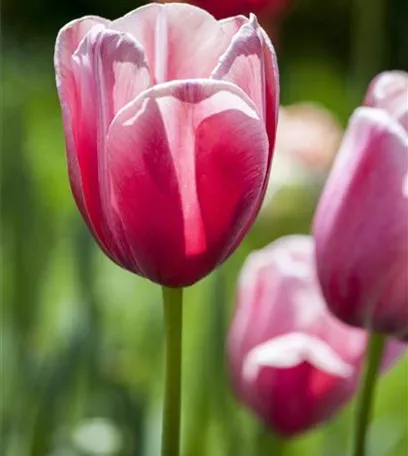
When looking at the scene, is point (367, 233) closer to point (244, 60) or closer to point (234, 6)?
point (244, 60)

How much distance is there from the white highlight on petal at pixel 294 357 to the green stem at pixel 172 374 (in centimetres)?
14

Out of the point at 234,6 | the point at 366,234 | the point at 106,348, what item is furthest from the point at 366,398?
the point at 106,348

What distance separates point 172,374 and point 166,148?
0.23ft

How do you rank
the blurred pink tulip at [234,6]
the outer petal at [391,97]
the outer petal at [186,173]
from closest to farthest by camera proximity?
1. the outer petal at [186,173]
2. the outer petal at [391,97]
3. the blurred pink tulip at [234,6]

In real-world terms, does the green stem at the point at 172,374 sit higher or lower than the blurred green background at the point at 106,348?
higher

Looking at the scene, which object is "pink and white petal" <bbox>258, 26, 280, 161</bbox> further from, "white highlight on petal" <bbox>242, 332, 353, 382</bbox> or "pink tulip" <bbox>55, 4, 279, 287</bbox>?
"white highlight on petal" <bbox>242, 332, 353, 382</bbox>

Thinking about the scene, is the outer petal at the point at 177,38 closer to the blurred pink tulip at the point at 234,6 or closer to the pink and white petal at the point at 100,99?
the pink and white petal at the point at 100,99

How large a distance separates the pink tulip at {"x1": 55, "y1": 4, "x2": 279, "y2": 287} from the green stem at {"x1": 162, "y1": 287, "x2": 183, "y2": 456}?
12 mm

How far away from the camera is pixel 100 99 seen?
42 centimetres

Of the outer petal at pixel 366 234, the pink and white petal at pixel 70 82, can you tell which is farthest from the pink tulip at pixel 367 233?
the pink and white petal at pixel 70 82

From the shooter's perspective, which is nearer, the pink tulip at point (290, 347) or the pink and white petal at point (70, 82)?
the pink and white petal at point (70, 82)

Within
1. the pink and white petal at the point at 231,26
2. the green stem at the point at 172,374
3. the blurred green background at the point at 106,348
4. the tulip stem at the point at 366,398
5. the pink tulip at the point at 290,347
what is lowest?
the blurred green background at the point at 106,348

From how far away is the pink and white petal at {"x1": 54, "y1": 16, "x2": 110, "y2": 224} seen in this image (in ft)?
1.39

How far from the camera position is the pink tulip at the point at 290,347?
579 millimetres
